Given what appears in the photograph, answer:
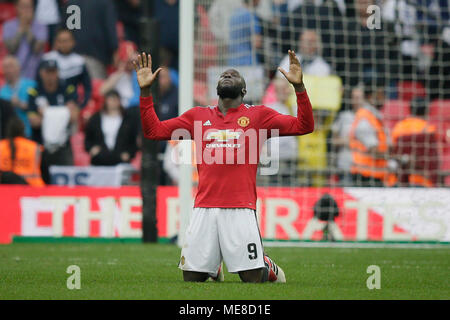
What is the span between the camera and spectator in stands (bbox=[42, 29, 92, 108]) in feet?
57.9

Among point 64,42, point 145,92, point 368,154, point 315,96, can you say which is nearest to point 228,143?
point 145,92

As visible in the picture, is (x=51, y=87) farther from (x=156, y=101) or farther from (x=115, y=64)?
(x=156, y=101)

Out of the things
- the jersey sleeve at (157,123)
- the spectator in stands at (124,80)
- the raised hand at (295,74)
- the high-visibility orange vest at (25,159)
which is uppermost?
the spectator in stands at (124,80)

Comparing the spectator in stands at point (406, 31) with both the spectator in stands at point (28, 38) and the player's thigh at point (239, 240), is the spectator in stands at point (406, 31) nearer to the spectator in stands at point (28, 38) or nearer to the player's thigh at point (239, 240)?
the spectator in stands at point (28, 38)

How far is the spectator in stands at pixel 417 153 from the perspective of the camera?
1504 cm

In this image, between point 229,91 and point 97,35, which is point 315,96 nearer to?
point 97,35

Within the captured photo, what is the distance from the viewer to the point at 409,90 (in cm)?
1611

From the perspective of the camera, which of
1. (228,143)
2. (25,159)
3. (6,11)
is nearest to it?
(228,143)

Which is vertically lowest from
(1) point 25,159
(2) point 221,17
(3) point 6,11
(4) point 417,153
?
(1) point 25,159

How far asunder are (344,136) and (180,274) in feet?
23.5

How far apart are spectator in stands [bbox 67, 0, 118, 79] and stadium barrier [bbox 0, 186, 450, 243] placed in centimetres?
457

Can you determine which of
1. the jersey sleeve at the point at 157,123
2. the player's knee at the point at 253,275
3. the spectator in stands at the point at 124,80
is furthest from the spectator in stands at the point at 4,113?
the player's knee at the point at 253,275

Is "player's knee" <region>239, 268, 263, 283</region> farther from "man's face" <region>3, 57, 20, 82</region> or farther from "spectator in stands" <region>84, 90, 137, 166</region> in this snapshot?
"man's face" <region>3, 57, 20, 82</region>

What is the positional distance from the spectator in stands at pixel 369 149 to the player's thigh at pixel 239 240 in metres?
7.41
